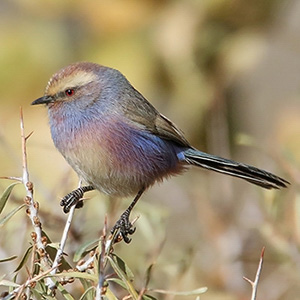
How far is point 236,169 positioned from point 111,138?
0.77 m

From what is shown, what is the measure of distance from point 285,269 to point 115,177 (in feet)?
3.52

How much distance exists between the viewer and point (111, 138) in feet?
12.7

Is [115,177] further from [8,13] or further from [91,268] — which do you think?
[8,13]

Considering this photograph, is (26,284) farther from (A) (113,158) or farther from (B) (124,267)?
(A) (113,158)

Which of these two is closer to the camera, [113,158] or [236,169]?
[113,158]

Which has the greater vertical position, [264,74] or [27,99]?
[264,74]

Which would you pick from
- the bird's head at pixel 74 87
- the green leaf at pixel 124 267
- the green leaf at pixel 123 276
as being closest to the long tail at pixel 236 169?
the bird's head at pixel 74 87

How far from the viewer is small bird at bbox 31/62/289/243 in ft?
12.5

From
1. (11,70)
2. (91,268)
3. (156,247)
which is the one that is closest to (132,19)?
(11,70)

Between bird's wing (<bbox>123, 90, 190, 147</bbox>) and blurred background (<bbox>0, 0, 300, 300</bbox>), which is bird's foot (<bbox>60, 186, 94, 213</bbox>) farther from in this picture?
blurred background (<bbox>0, 0, 300, 300</bbox>)

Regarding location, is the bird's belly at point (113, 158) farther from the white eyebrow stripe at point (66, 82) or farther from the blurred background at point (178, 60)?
the blurred background at point (178, 60)

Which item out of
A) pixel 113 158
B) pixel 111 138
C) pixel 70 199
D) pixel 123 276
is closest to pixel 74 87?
pixel 111 138

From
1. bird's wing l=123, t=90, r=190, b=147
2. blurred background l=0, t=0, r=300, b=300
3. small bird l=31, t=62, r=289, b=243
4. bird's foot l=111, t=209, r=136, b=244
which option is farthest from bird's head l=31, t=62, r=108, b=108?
blurred background l=0, t=0, r=300, b=300

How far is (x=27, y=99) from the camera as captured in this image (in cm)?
664
